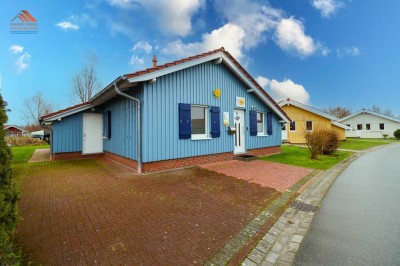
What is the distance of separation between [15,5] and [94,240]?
13.4 metres

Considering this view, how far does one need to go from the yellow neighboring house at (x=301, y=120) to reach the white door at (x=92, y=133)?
20018 mm

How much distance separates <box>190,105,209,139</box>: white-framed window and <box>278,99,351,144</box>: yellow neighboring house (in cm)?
1677

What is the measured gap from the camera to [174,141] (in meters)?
8.05

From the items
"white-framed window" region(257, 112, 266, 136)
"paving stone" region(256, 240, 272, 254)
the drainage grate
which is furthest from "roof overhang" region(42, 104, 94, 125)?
"paving stone" region(256, 240, 272, 254)

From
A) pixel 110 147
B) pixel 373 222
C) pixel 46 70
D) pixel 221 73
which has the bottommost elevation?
pixel 373 222

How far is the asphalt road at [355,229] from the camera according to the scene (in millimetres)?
2612

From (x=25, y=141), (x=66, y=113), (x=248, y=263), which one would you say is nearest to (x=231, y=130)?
(x=248, y=263)

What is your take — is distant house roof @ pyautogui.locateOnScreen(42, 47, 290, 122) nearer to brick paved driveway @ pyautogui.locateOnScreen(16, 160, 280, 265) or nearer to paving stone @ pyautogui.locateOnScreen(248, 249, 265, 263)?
brick paved driveway @ pyautogui.locateOnScreen(16, 160, 280, 265)

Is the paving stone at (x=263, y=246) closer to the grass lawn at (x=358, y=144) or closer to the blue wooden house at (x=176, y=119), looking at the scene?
the blue wooden house at (x=176, y=119)

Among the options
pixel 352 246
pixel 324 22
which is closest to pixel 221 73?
pixel 352 246

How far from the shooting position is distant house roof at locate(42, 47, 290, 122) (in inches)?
274

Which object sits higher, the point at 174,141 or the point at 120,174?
the point at 174,141

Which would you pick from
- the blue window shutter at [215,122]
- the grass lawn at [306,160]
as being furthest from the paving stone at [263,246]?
the grass lawn at [306,160]

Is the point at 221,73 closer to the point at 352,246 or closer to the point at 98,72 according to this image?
the point at 352,246
